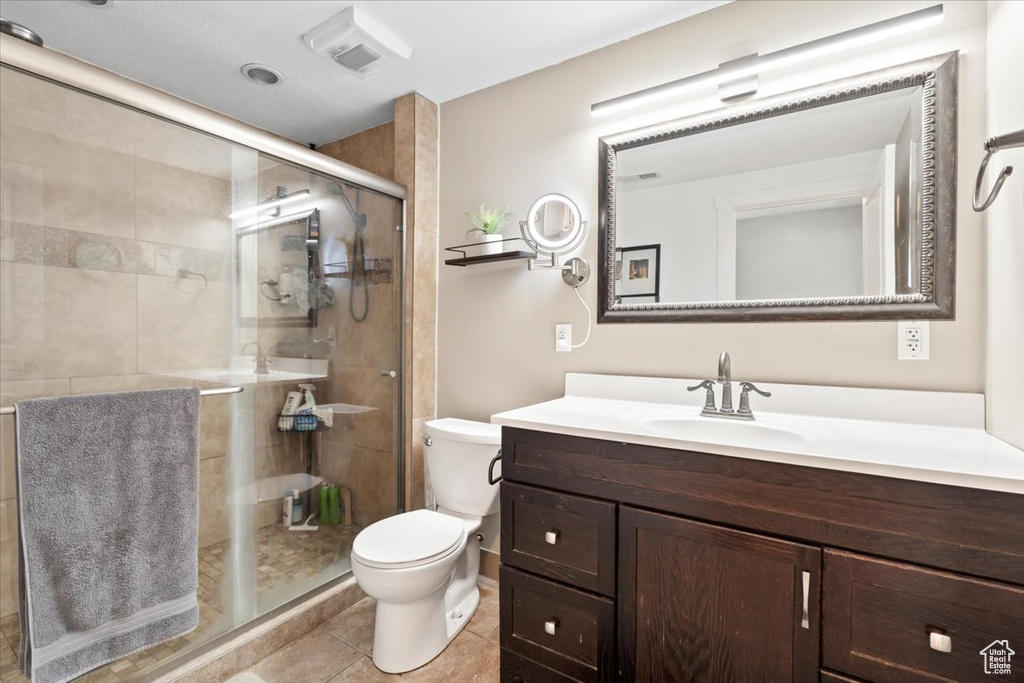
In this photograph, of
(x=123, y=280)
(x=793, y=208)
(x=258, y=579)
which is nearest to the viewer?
(x=123, y=280)

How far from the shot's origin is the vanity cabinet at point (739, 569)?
32.8 inches

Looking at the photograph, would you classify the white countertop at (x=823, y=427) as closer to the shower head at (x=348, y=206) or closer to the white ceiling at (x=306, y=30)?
the shower head at (x=348, y=206)

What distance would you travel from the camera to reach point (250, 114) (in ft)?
7.99

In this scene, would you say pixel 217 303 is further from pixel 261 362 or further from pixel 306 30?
pixel 306 30

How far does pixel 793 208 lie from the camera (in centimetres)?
146

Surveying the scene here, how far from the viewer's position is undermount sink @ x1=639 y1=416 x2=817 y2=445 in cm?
120

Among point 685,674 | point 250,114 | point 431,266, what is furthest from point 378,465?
point 250,114

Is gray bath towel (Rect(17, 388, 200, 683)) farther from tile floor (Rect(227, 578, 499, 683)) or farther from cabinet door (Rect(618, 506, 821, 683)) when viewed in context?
cabinet door (Rect(618, 506, 821, 683))

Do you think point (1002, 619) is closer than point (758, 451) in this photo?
Yes

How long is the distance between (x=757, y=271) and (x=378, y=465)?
Result: 1.81 m

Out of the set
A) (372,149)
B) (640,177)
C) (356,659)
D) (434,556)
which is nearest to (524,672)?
(434,556)

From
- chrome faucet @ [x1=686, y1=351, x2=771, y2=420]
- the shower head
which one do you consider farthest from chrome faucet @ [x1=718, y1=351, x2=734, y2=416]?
the shower head

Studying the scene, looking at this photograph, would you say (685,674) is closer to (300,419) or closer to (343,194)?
(300,419)

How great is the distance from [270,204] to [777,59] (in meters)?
1.82
